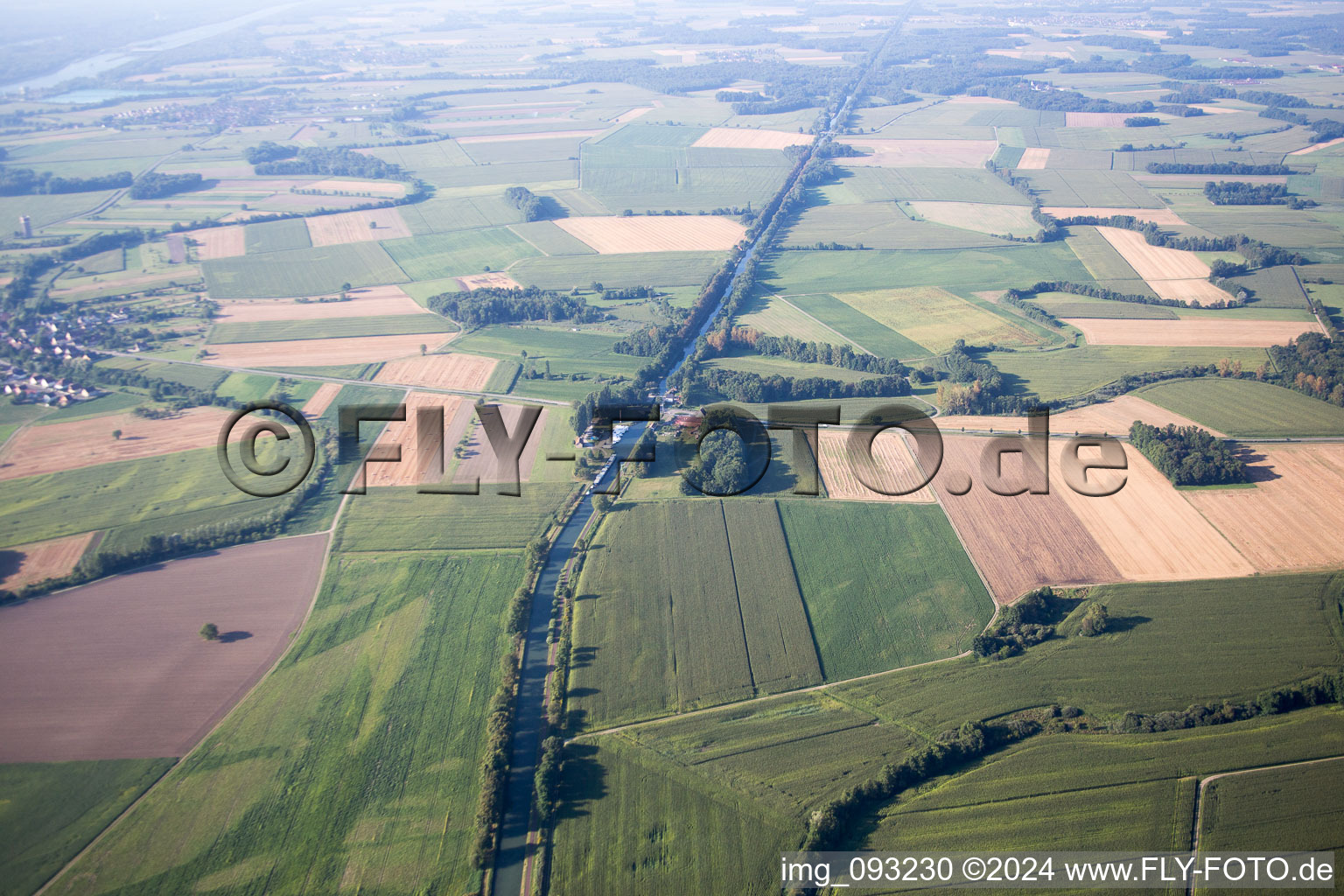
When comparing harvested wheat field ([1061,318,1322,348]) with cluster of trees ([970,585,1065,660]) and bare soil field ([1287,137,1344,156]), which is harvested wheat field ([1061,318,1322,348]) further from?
Result: bare soil field ([1287,137,1344,156])

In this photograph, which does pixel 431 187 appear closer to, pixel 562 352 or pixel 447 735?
pixel 562 352

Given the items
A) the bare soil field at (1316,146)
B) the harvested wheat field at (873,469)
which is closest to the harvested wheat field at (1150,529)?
the harvested wheat field at (873,469)

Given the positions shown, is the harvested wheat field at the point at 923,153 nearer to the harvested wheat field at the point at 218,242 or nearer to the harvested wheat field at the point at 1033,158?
the harvested wheat field at the point at 1033,158

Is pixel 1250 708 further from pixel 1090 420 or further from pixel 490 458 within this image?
pixel 490 458

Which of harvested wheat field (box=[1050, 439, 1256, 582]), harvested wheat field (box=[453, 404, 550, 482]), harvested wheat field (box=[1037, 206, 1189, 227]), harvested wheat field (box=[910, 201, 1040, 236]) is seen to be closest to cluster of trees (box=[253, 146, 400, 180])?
harvested wheat field (box=[910, 201, 1040, 236])

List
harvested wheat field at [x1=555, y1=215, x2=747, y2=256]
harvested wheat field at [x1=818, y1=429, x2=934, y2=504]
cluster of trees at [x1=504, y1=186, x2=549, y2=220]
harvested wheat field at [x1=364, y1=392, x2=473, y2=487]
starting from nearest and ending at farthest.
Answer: harvested wheat field at [x1=818, y1=429, x2=934, y2=504], harvested wheat field at [x1=364, y1=392, x2=473, y2=487], harvested wheat field at [x1=555, y1=215, x2=747, y2=256], cluster of trees at [x1=504, y1=186, x2=549, y2=220]

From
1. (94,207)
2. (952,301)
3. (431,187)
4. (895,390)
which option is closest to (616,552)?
(895,390)
